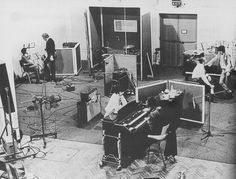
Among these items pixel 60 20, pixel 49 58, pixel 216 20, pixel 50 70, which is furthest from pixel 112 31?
pixel 216 20

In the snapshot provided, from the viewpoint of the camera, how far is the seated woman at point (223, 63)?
298 inches

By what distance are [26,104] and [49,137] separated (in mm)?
1836

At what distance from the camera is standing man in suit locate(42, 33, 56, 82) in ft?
32.0

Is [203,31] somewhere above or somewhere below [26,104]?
above

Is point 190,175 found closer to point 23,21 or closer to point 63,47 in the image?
point 23,21

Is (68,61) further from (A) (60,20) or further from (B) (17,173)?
(B) (17,173)

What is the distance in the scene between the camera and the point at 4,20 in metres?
7.93

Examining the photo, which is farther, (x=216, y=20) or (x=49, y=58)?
(x=49, y=58)

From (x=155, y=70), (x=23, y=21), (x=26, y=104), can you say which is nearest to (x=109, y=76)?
(x=155, y=70)

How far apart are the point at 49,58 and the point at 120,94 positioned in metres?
3.12

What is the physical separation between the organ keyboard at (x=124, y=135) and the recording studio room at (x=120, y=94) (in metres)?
0.02

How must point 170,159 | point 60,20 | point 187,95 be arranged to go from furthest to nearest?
1. point 60,20
2. point 187,95
3. point 170,159

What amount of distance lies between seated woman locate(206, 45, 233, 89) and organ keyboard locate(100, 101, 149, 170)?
1.77 m

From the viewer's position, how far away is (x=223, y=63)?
7.93m
